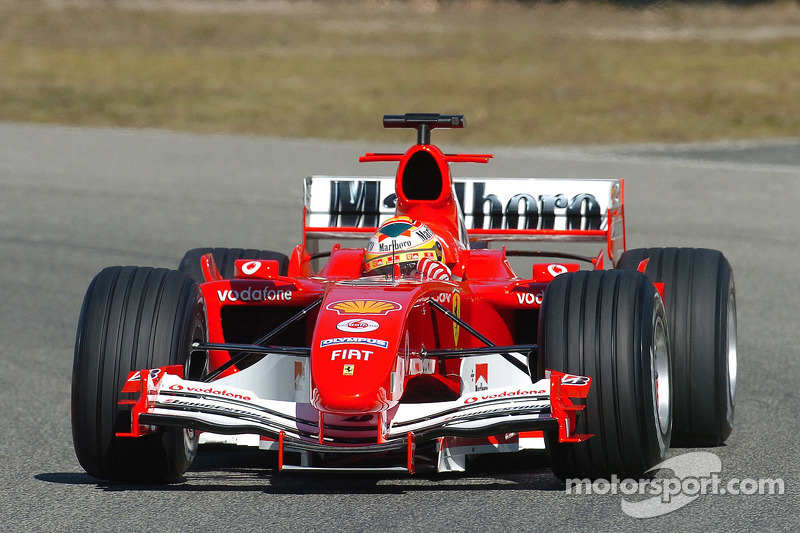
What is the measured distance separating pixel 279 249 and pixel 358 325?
827cm

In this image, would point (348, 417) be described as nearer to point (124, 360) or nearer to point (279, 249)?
point (124, 360)

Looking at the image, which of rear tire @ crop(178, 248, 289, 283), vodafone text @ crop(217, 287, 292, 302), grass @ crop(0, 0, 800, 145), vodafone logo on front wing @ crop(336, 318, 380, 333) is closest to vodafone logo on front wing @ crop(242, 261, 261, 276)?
vodafone text @ crop(217, 287, 292, 302)

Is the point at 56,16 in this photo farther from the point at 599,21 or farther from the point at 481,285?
the point at 481,285

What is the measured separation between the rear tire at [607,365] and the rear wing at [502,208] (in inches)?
110

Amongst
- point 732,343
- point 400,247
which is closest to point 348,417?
point 400,247

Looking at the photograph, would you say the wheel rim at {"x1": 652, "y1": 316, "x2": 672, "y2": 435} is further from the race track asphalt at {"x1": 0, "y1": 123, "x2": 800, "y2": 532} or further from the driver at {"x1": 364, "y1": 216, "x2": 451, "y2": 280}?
the driver at {"x1": 364, "y1": 216, "x2": 451, "y2": 280}

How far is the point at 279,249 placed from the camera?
13.9 metres

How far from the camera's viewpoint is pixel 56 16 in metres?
37.5

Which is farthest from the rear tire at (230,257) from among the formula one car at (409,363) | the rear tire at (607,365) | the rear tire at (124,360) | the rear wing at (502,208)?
the rear tire at (607,365)

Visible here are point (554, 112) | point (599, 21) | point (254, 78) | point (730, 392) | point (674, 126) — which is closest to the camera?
point (730, 392)

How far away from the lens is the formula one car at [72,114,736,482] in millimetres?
5562

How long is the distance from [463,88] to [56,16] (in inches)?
593

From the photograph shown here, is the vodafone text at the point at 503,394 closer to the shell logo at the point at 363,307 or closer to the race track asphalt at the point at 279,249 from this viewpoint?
the race track asphalt at the point at 279,249

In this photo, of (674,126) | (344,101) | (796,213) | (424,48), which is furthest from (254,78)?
(796,213)
